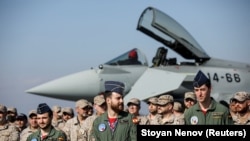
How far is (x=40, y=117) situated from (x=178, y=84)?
7.80 meters

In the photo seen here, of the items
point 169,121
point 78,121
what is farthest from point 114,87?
point 78,121

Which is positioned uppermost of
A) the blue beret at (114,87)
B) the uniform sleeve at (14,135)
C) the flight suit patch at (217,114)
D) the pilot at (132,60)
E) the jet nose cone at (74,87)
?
the pilot at (132,60)

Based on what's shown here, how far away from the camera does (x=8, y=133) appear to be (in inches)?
293

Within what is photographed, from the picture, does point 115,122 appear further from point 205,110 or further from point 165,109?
point 165,109

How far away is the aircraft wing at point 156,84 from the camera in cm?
1335

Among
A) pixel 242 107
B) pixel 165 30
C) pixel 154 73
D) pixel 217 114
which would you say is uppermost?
pixel 165 30

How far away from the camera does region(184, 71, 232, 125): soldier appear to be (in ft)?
18.3

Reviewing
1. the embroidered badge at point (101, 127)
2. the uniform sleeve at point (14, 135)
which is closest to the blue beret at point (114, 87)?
the embroidered badge at point (101, 127)

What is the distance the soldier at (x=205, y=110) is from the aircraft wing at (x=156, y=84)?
24.7 ft

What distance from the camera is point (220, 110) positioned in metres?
5.67

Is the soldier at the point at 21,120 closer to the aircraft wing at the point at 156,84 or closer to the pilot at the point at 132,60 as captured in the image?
the aircraft wing at the point at 156,84

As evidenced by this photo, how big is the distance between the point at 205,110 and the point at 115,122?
106cm

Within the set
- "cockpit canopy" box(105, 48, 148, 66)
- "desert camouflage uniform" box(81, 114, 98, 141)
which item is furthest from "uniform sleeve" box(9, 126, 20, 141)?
"cockpit canopy" box(105, 48, 148, 66)

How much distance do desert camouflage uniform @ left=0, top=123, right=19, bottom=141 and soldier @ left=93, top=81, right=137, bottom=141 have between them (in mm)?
2356
